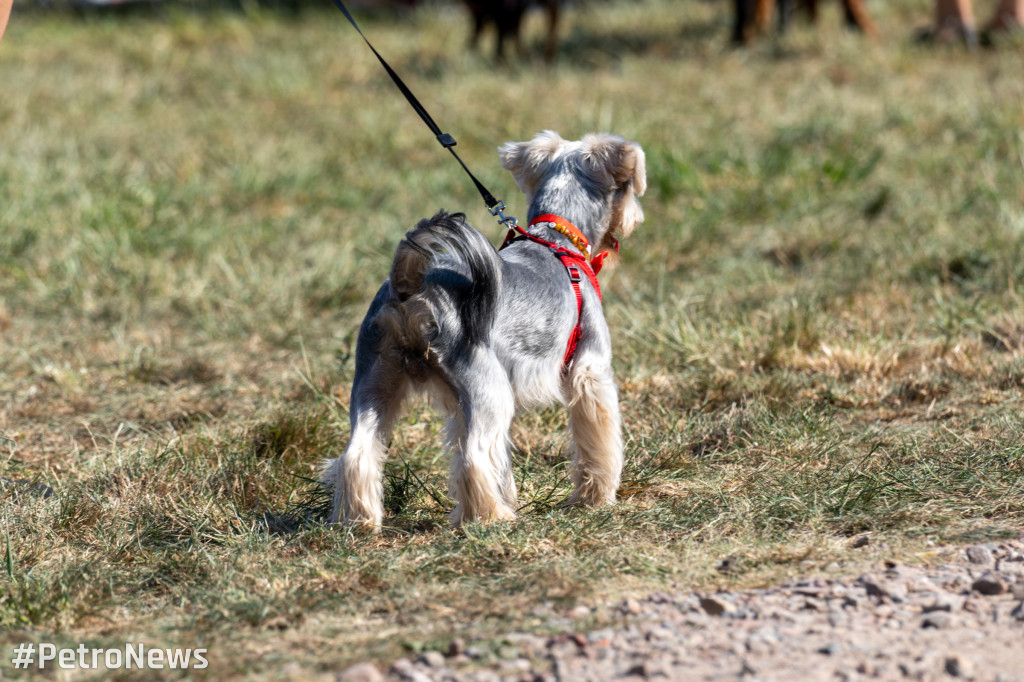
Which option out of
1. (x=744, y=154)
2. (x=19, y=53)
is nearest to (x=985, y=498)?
(x=744, y=154)

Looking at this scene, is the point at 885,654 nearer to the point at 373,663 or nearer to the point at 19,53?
the point at 373,663

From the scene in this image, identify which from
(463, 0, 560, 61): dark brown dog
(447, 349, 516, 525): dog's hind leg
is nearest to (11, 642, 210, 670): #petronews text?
(447, 349, 516, 525): dog's hind leg

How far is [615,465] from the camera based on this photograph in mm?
3586

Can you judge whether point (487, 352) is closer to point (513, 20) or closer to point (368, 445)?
point (368, 445)

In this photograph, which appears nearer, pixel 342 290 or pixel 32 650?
pixel 32 650

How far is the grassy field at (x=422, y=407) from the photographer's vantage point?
3.05m

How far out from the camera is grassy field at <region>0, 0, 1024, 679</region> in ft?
10.0

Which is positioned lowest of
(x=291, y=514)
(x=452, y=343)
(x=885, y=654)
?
(x=291, y=514)

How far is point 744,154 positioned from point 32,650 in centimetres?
627

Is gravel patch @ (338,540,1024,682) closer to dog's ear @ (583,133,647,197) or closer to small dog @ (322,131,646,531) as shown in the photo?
small dog @ (322,131,646,531)

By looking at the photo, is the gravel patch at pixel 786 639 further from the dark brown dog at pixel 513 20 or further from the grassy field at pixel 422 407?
the dark brown dog at pixel 513 20

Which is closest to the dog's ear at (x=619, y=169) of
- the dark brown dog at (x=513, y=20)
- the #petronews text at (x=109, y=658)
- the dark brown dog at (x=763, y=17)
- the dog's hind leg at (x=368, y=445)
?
the dog's hind leg at (x=368, y=445)

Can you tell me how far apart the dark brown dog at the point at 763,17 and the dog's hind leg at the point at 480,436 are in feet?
26.9

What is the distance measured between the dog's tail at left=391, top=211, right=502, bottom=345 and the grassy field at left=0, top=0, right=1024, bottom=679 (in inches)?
24.2
